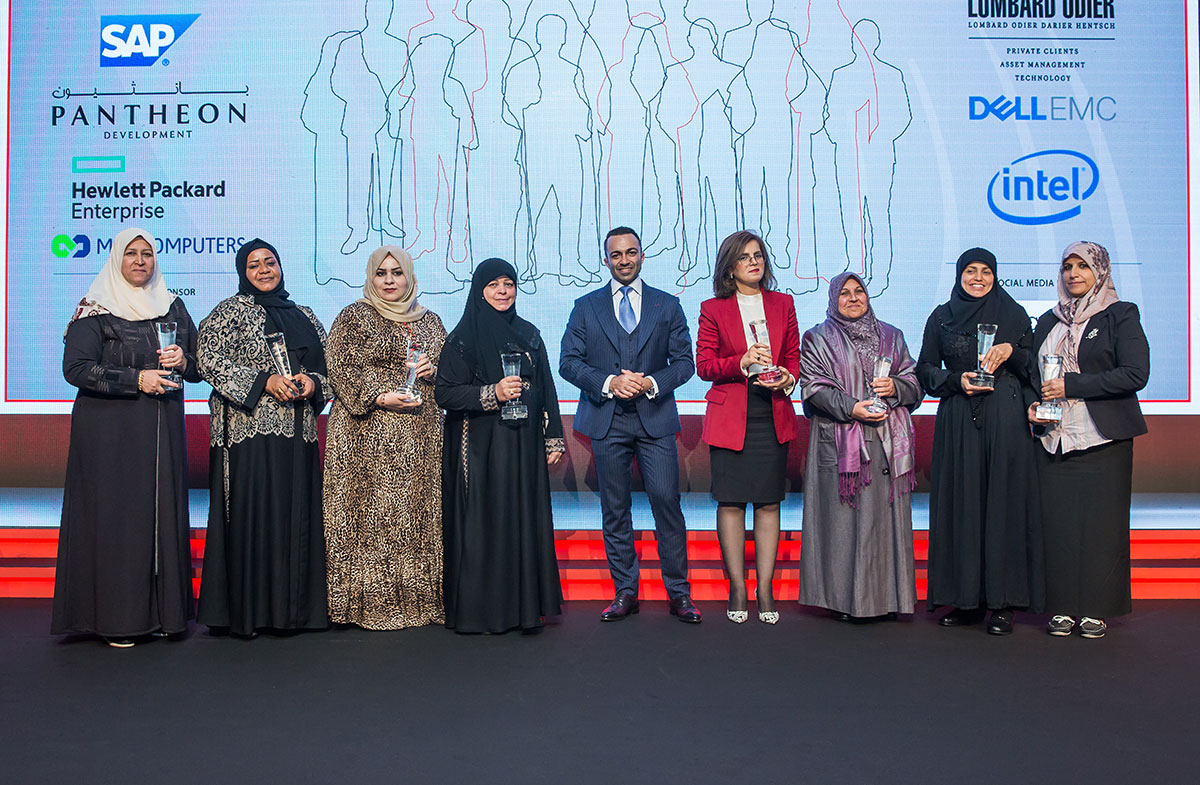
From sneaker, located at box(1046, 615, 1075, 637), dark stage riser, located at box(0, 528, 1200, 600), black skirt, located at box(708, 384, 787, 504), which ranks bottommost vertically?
→ sneaker, located at box(1046, 615, 1075, 637)

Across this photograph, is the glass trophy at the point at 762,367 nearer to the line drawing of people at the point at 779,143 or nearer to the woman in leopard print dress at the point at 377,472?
the woman in leopard print dress at the point at 377,472

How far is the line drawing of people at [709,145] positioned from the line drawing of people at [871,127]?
54 cm

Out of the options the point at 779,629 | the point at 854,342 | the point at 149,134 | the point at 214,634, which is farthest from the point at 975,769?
the point at 149,134

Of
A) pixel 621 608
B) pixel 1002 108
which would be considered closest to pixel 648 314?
pixel 621 608

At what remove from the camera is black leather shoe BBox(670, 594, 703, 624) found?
3.48 m

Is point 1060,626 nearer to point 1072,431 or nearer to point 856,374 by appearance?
point 1072,431

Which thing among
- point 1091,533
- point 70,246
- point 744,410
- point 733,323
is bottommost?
point 1091,533

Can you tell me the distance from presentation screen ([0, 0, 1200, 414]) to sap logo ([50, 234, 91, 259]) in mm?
27

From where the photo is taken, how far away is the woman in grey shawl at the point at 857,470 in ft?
11.3

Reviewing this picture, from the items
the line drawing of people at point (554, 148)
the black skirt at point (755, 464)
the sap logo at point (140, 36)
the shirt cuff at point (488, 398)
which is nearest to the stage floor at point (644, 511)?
the black skirt at point (755, 464)

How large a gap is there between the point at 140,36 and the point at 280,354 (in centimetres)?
289

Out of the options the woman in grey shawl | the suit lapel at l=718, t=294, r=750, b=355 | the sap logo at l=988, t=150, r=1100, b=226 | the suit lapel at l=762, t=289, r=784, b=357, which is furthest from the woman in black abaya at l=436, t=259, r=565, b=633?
the sap logo at l=988, t=150, r=1100, b=226

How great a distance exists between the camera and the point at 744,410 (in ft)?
11.4

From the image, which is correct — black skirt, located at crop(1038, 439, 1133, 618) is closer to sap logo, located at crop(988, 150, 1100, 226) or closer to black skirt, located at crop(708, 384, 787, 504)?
black skirt, located at crop(708, 384, 787, 504)
